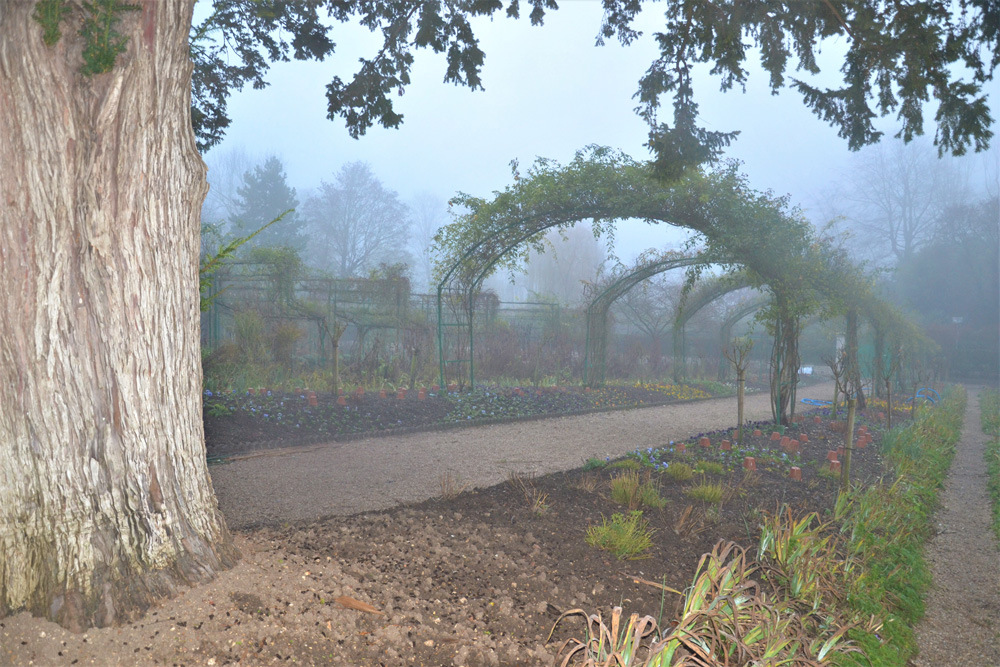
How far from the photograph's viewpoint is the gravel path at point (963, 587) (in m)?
2.44

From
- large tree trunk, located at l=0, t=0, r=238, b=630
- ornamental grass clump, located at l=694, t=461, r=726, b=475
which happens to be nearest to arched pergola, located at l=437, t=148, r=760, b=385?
ornamental grass clump, located at l=694, t=461, r=726, b=475

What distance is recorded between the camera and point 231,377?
743cm

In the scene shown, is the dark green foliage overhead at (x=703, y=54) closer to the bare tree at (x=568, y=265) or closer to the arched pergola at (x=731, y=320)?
the arched pergola at (x=731, y=320)

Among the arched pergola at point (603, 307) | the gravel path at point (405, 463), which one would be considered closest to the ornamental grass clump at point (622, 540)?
the gravel path at point (405, 463)

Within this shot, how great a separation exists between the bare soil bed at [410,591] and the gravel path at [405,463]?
83cm

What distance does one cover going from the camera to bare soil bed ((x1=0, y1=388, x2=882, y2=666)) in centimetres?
163

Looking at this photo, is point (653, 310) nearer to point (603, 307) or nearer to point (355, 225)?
point (603, 307)

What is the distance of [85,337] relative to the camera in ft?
5.81

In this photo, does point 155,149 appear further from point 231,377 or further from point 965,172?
point 965,172

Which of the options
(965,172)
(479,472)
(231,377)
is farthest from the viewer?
(965,172)

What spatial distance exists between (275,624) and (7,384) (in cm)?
103

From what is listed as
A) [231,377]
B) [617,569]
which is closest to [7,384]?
[617,569]

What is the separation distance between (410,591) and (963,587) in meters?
2.88

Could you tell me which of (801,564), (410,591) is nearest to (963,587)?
(801,564)
